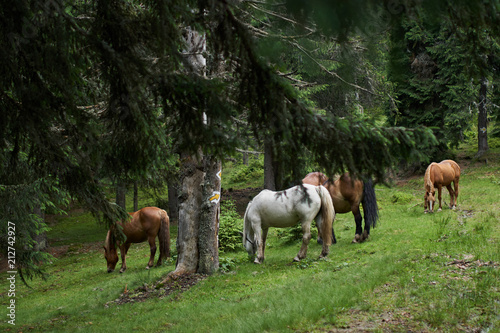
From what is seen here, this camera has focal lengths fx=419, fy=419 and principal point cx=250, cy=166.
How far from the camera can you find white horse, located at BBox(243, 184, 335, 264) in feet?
34.3

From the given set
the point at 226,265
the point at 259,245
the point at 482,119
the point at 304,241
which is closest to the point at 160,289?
the point at 226,265

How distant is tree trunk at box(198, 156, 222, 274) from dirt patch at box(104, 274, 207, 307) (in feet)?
1.15

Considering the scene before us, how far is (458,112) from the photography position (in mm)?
24328

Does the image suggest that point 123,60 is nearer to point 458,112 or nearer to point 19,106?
point 19,106

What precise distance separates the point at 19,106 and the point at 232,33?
114 inches

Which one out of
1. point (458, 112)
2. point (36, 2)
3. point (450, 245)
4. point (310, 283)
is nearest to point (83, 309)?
point (310, 283)

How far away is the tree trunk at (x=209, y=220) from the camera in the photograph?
10183 mm

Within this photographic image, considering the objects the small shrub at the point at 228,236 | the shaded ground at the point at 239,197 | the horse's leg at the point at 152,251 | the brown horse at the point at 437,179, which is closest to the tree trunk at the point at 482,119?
the brown horse at the point at 437,179

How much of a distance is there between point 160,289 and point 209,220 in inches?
76.7

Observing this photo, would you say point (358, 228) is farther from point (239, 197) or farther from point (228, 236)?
point (239, 197)

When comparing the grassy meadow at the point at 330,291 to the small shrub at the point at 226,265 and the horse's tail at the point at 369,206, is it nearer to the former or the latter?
the small shrub at the point at 226,265

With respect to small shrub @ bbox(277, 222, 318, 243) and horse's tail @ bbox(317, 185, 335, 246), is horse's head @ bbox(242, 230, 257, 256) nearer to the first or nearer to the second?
horse's tail @ bbox(317, 185, 335, 246)

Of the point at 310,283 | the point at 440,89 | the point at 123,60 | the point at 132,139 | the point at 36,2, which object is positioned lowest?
the point at 310,283

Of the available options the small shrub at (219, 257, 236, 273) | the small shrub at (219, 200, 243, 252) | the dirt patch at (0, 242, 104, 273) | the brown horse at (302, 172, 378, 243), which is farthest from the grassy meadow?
the dirt patch at (0, 242, 104, 273)
